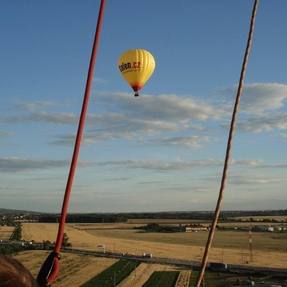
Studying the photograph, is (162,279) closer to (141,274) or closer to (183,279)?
(183,279)

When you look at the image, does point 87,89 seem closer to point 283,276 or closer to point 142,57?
point 142,57

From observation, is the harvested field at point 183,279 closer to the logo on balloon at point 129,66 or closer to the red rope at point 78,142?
the logo on balloon at point 129,66

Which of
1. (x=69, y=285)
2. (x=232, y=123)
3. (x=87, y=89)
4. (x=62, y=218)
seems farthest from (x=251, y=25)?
(x=69, y=285)

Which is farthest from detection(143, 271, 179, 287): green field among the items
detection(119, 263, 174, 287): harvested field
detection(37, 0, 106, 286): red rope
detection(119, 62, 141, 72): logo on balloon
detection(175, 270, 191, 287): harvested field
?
detection(37, 0, 106, 286): red rope

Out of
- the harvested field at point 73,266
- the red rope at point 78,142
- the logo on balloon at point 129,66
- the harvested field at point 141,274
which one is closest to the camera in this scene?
the red rope at point 78,142

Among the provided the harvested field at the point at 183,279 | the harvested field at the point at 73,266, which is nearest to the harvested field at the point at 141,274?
the harvested field at the point at 183,279

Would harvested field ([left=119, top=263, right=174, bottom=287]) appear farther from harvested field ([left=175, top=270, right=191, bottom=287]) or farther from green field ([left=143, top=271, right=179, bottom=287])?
harvested field ([left=175, top=270, right=191, bottom=287])

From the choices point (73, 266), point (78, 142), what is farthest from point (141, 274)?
point (78, 142)
